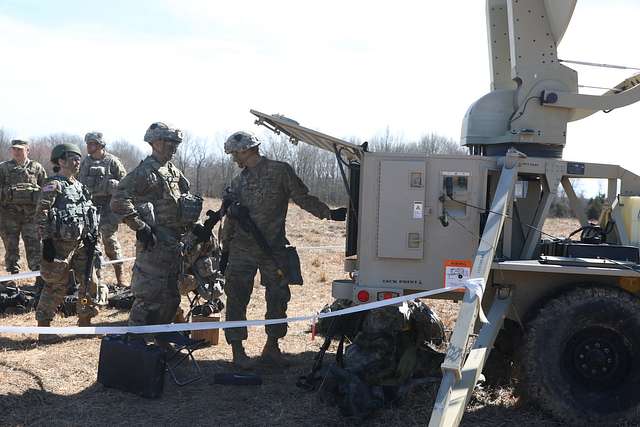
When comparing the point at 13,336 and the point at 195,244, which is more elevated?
the point at 195,244

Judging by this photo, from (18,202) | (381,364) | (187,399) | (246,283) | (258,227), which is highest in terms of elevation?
(18,202)

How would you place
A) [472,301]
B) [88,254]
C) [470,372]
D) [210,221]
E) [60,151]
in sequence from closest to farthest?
[472,301] → [470,372] → [210,221] → [60,151] → [88,254]

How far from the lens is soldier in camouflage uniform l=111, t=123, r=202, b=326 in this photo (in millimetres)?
6527

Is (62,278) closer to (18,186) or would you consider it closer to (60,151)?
(60,151)

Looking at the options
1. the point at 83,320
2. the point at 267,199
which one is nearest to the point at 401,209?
the point at 267,199

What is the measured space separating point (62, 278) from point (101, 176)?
9.69 ft

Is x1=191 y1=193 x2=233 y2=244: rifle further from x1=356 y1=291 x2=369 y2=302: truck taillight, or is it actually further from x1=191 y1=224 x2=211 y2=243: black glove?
x1=356 y1=291 x2=369 y2=302: truck taillight

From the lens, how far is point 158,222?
6.72m

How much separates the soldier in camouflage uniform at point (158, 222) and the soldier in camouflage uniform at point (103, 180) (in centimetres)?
355

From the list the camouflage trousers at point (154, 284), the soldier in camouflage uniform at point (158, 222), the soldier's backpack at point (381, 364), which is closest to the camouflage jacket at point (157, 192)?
the soldier in camouflage uniform at point (158, 222)

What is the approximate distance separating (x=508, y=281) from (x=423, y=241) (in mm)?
731

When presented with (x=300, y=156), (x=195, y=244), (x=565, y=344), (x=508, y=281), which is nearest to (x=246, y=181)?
(x=195, y=244)

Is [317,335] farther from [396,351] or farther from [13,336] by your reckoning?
[13,336]

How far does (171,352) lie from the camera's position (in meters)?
6.79
